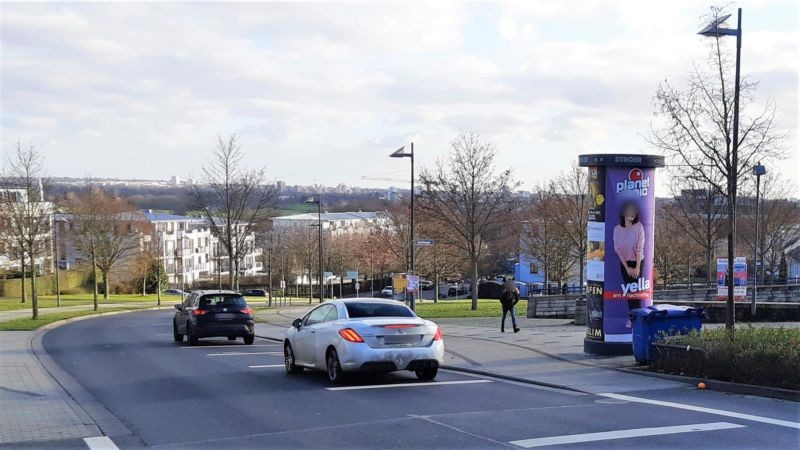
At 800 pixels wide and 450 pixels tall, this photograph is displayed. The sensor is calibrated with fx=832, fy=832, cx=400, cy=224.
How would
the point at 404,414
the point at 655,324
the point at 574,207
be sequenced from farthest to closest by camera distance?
the point at 574,207
the point at 655,324
the point at 404,414

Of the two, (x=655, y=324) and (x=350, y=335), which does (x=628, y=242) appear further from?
(x=350, y=335)

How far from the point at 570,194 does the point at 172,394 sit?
151 ft

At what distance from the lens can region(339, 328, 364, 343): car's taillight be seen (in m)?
13.2

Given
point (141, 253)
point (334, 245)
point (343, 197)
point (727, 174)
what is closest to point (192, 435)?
point (727, 174)

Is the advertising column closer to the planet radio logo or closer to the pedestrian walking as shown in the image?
the planet radio logo

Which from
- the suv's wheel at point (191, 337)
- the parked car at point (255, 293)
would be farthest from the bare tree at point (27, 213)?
the parked car at point (255, 293)

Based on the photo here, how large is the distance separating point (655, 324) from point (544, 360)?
99.3 inches

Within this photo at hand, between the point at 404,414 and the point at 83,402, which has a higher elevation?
the point at 404,414

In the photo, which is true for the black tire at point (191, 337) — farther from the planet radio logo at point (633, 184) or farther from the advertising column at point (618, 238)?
the planet radio logo at point (633, 184)

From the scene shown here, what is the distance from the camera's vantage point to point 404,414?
418 inches

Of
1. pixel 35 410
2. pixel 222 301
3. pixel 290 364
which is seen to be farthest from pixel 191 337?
pixel 35 410

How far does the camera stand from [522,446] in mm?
8594

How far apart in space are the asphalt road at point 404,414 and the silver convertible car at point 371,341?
0.37 m

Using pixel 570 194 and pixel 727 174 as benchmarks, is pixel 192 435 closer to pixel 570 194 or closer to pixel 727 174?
pixel 727 174
